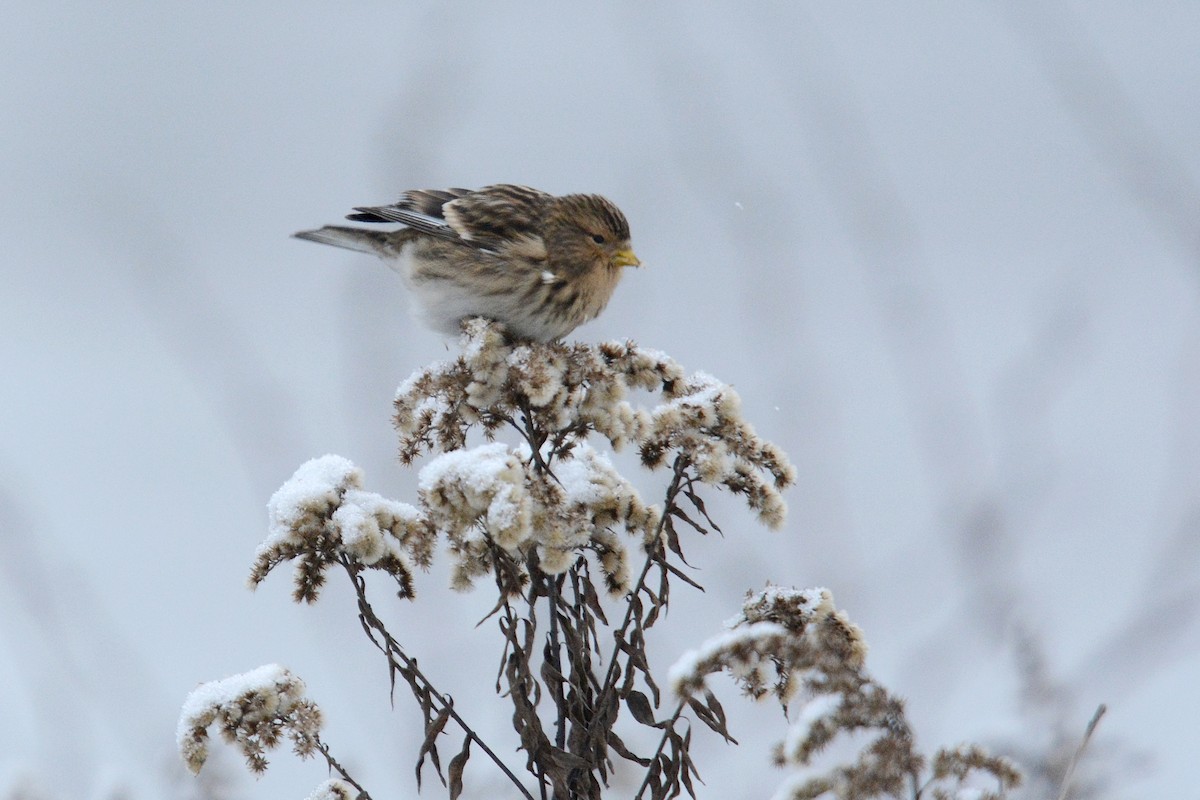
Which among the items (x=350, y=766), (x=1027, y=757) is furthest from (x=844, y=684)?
(x=350, y=766)

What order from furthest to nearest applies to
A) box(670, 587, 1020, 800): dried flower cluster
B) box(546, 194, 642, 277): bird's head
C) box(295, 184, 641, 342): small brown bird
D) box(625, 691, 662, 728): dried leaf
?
1. box(546, 194, 642, 277): bird's head
2. box(295, 184, 641, 342): small brown bird
3. box(625, 691, 662, 728): dried leaf
4. box(670, 587, 1020, 800): dried flower cluster

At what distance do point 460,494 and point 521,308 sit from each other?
1.69m

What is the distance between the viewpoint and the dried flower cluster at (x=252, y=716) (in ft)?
7.39

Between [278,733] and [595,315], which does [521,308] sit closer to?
[595,315]

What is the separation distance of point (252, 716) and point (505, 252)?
7.00ft

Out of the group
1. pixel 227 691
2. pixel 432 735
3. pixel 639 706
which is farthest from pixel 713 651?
pixel 227 691

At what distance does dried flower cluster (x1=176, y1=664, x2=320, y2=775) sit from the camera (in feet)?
7.39

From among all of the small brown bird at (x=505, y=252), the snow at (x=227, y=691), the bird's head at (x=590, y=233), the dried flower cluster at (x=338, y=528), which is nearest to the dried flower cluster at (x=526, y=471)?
the dried flower cluster at (x=338, y=528)

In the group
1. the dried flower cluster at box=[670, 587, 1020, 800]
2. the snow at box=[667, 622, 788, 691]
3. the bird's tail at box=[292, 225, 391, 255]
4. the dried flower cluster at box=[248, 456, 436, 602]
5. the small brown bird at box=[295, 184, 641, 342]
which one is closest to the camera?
the dried flower cluster at box=[670, 587, 1020, 800]

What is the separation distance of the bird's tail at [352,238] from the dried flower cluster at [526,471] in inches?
74.8

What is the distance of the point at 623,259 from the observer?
4.25 meters

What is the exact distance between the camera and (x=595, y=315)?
424cm

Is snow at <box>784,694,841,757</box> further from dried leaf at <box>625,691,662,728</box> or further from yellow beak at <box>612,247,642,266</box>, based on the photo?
yellow beak at <box>612,247,642,266</box>

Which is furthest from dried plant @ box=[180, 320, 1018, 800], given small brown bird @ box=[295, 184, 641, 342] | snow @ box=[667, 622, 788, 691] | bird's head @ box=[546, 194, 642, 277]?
bird's head @ box=[546, 194, 642, 277]
